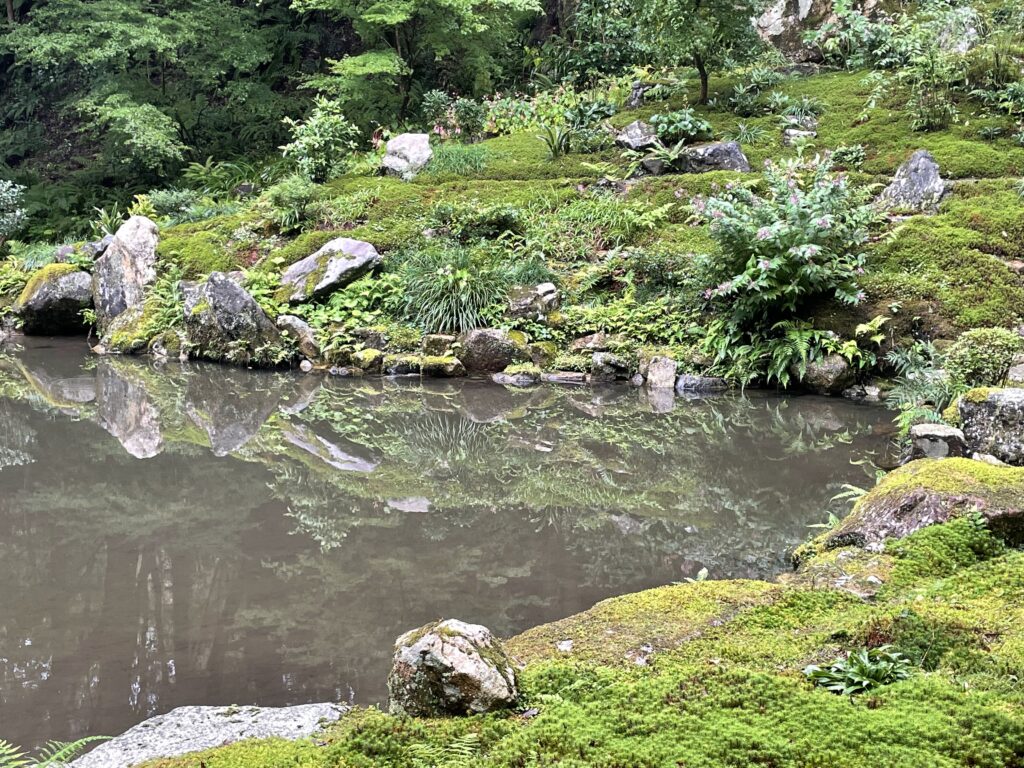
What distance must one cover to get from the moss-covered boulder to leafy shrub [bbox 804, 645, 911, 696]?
1647 mm

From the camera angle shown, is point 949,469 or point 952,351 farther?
Result: point 952,351

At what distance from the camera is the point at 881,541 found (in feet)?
14.1

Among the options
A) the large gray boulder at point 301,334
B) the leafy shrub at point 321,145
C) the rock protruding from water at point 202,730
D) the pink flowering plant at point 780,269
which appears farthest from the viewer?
the leafy shrub at point 321,145

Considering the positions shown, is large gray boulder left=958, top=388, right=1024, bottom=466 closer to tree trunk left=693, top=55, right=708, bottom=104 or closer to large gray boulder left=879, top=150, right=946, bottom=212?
large gray boulder left=879, top=150, right=946, bottom=212

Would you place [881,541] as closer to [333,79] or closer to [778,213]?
[778,213]

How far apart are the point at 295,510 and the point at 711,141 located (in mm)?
10804

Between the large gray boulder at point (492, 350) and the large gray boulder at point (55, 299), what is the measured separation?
752 centimetres

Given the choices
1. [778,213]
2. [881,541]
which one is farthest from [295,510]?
[778,213]

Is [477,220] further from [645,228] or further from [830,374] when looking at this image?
[830,374]

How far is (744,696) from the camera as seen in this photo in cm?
258

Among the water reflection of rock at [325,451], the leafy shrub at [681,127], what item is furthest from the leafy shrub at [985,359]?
the leafy shrub at [681,127]

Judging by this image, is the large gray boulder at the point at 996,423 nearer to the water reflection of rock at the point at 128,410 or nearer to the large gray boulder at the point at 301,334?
the water reflection of rock at the point at 128,410

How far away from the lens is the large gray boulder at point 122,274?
44.2 feet

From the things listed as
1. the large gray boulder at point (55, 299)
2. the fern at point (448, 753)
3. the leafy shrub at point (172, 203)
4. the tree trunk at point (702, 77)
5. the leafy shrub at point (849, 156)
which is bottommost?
the large gray boulder at point (55, 299)
